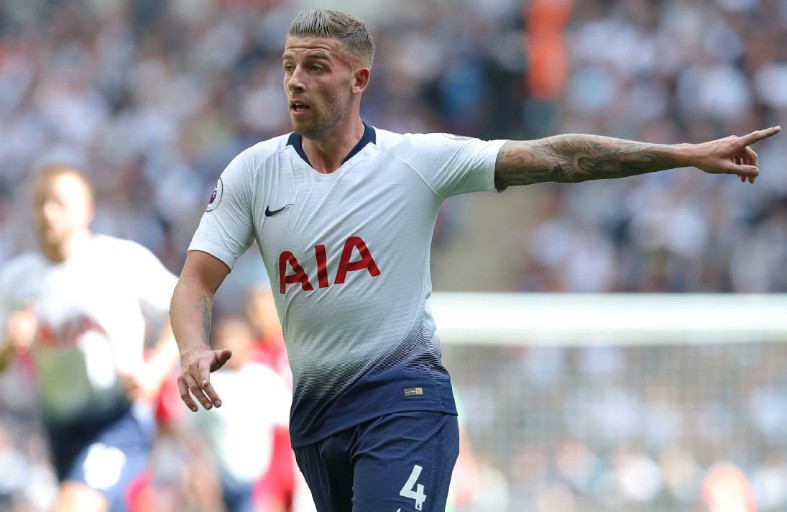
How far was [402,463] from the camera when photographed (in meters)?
5.23

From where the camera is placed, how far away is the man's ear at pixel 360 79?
5582 millimetres

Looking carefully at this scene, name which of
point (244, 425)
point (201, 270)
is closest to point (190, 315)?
point (201, 270)

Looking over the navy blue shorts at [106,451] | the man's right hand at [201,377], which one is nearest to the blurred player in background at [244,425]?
the navy blue shorts at [106,451]

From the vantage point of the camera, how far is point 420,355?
17.9 feet

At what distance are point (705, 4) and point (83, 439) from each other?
12.1 meters

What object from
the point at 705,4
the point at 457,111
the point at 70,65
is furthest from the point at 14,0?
the point at 705,4

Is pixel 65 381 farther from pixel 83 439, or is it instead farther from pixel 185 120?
pixel 185 120

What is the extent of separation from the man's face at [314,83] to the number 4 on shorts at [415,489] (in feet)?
4.33

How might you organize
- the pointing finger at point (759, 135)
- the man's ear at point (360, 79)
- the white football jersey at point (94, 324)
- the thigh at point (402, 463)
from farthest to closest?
1. the white football jersey at point (94, 324)
2. the man's ear at point (360, 79)
3. the thigh at point (402, 463)
4. the pointing finger at point (759, 135)

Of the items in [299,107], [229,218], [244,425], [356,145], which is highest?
[299,107]

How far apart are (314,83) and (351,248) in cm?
64

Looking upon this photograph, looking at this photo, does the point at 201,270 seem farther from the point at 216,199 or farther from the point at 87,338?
the point at 87,338

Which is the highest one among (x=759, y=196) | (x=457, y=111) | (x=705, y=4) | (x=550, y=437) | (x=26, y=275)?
(x=705, y=4)

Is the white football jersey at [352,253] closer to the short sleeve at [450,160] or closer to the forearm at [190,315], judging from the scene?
the short sleeve at [450,160]
